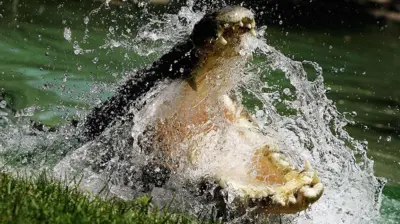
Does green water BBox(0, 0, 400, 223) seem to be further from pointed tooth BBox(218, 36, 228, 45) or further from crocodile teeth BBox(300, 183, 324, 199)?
pointed tooth BBox(218, 36, 228, 45)

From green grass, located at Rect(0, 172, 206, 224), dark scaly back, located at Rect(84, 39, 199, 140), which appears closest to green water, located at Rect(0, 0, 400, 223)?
dark scaly back, located at Rect(84, 39, 199, 140)

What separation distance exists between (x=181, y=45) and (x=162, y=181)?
0.79m

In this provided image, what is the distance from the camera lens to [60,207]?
3.63m

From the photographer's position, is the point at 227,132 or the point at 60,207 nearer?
the point at 60,207

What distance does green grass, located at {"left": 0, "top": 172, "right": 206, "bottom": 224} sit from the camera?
342 centimetres

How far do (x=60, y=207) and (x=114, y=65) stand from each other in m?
6.89

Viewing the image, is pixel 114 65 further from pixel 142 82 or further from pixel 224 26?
pixel 224 26

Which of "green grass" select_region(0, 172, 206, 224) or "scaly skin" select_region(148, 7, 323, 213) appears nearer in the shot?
"green grass" select_region(0, 172, 206, 224)

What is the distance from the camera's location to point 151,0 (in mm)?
17625

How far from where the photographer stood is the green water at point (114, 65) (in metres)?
8.30

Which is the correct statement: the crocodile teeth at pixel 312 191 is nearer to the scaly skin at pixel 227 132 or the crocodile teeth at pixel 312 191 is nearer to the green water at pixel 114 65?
the scaly skin at pixel 227 132

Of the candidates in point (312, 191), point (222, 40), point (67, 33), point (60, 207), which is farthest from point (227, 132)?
point (67, 33)

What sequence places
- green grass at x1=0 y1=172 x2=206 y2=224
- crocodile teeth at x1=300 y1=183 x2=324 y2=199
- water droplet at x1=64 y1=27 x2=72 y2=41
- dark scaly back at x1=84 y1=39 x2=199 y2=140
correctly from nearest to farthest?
green grass at x1=0 y1=172 x2=206 y2=224, crocodile teeth at x1=300 y1=183 x2=324 y2=199, dark scaly back at x1=84 y1=39 x2=199 y2=140, water droplet at x1=64 y1=27 x2=72 y2=41

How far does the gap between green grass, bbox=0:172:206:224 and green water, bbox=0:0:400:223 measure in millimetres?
2682
